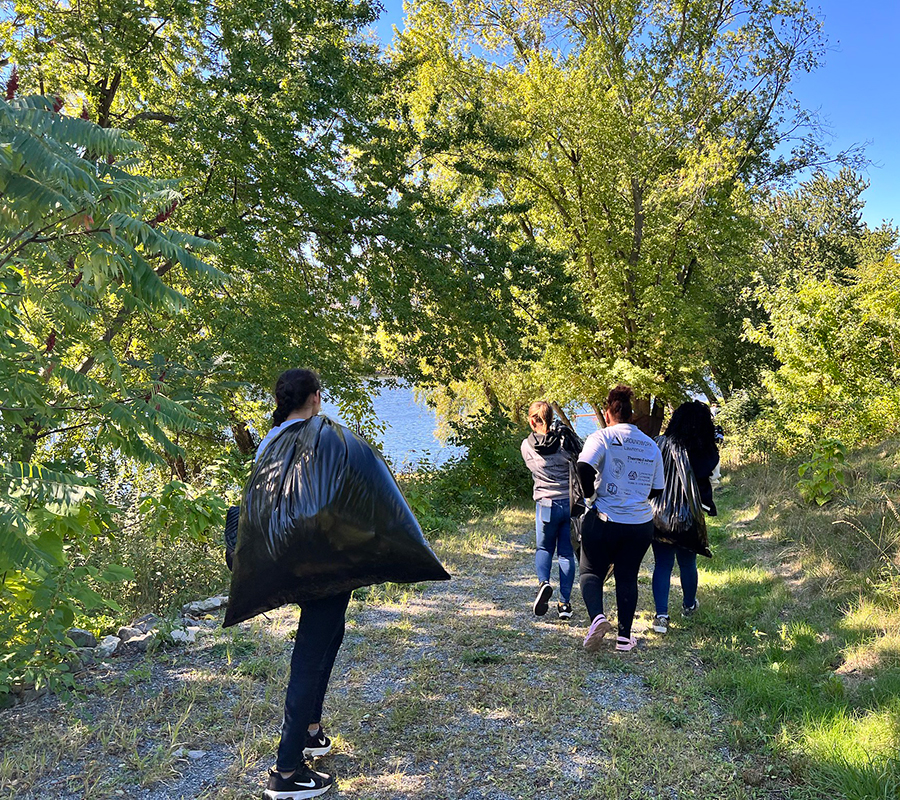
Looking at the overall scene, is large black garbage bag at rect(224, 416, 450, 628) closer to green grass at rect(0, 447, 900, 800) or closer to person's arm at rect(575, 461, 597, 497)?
green grass at rect(0, 447, 900, 800)

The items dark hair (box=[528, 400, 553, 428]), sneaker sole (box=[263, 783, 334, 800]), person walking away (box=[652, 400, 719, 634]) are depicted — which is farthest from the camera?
dark hair (box=[528, 400, 553, 428])

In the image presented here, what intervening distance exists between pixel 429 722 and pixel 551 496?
2.40 metres

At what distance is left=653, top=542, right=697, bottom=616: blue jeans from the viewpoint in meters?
5.32

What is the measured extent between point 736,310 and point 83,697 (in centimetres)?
2499

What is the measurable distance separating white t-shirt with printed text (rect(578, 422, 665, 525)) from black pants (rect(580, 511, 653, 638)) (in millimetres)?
90

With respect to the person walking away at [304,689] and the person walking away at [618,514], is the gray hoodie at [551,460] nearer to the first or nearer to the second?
the person walking away at [618,514]

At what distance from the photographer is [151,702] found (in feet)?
12.6

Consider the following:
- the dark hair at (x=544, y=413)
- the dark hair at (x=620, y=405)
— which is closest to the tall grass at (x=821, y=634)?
the dark hair at (x=620, y=405)

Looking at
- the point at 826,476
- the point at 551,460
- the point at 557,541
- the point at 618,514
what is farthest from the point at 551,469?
the point at 826,476

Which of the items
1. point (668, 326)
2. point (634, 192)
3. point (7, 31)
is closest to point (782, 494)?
point (668, 326)

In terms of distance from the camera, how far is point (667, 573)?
5336mm

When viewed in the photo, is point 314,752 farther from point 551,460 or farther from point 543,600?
point 551,460

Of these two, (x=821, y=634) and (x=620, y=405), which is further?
(x=620, y=405)

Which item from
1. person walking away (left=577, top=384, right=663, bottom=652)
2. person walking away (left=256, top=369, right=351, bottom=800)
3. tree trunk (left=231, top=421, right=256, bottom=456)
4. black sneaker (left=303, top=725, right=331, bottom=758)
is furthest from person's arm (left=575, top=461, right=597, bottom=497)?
tree trunk (left=231, top=421, right=256, bottom=456)
